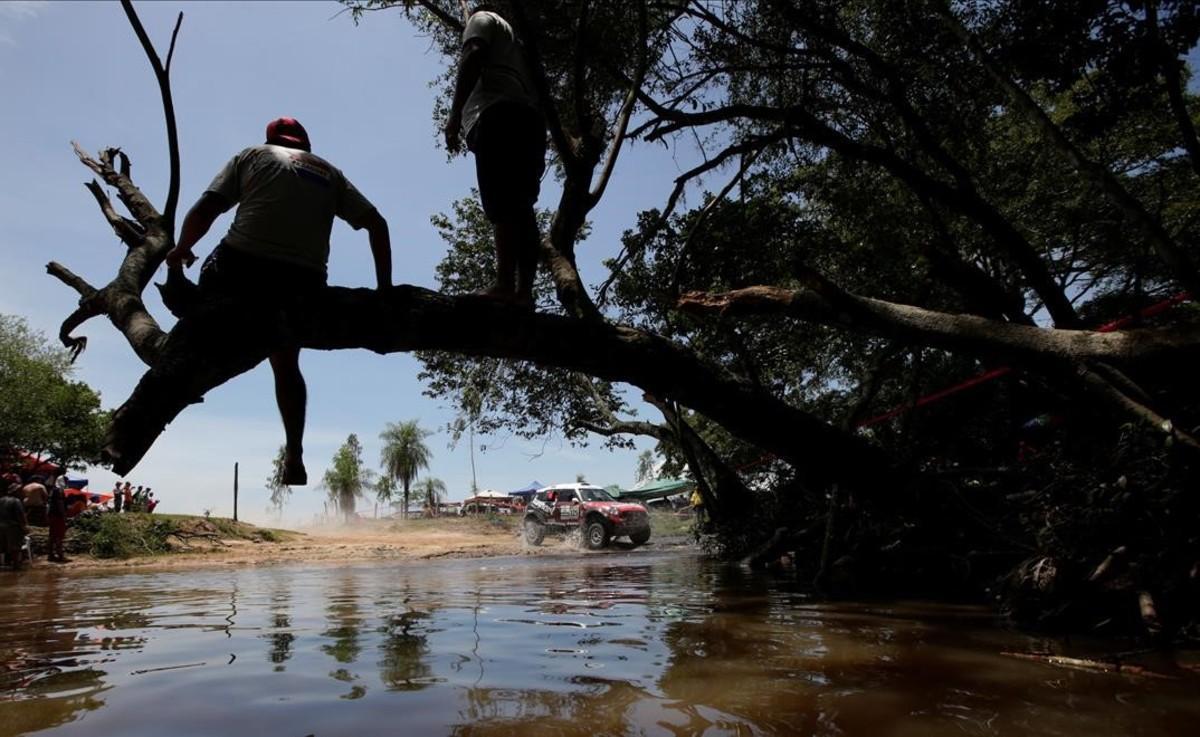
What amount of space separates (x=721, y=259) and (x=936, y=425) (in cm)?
344

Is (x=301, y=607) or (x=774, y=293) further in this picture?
(x=301, y=607)

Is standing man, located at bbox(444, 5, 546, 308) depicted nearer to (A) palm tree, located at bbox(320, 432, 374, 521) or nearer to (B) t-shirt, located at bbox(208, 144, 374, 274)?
(B) t-shirt, located at bbox(208, 144, 374, 274)

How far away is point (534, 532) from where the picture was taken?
21.0m

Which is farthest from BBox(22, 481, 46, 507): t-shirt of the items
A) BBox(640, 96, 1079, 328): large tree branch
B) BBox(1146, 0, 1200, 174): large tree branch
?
BBox(1146, 0, 1200, 174): large tree branch

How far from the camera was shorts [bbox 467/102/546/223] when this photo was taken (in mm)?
3869

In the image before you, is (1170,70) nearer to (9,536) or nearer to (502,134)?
(502,134)

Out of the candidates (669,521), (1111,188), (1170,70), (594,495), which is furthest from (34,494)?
(669,521)

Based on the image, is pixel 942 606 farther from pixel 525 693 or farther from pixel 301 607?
pixel 301 607

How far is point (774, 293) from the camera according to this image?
13.3ft

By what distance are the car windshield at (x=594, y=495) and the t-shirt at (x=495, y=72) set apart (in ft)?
53.1

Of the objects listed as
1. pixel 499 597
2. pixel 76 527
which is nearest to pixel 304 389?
pixel 499 597

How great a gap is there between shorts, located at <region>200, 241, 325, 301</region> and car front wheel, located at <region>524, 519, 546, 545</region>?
18.3 m

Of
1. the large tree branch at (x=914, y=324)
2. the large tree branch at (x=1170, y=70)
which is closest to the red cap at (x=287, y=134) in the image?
the large tree branch at (x=914, y=324)

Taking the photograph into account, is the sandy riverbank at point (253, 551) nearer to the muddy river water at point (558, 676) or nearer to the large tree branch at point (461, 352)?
the muddy river water at point (558, 676)
